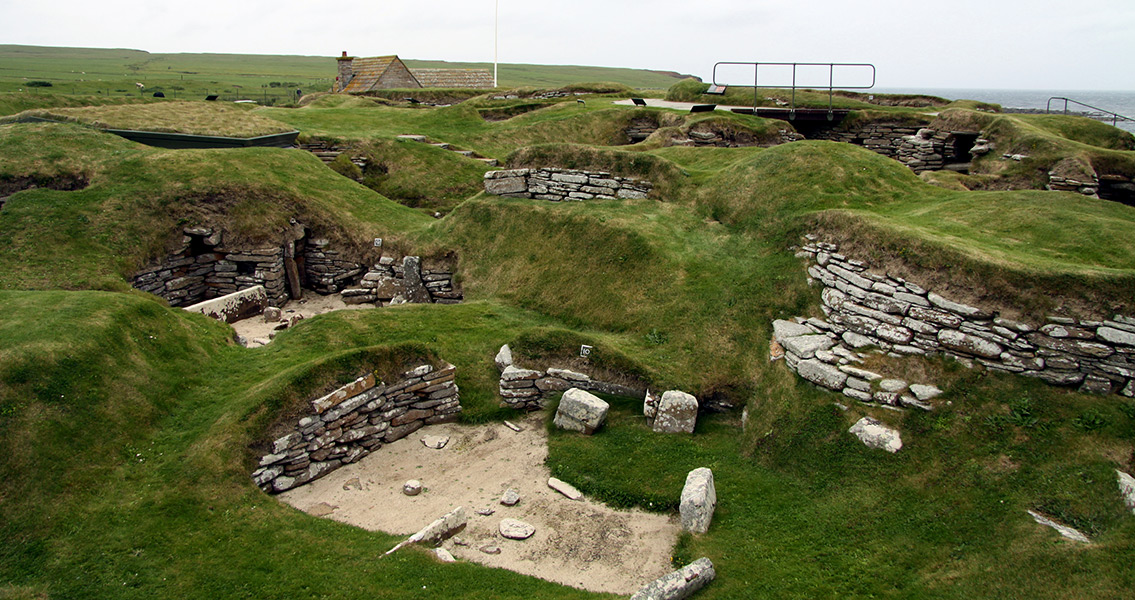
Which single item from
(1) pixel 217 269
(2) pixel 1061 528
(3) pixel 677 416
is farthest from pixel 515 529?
(1) pixel 217 269

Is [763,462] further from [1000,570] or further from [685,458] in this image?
[1000,570]

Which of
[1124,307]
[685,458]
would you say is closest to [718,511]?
[685,458]

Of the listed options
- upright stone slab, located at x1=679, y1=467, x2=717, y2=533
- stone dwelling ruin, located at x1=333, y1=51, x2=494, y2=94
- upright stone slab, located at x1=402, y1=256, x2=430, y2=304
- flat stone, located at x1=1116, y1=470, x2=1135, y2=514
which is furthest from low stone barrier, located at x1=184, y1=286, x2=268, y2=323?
stone dwelling ruin, located at x1=333, y1=51, x2=494, y2=94

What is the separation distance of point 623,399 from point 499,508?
12.6 ft

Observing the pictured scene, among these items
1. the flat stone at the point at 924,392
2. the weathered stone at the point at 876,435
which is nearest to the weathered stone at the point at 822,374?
the weathered stone at the point at 876,435

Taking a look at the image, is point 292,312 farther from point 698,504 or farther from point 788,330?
point 698,504

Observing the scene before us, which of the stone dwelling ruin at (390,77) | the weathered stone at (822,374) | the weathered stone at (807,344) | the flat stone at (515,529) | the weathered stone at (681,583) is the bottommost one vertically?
the flat stone at (515,529)

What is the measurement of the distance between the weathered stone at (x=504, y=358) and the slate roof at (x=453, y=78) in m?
49.3

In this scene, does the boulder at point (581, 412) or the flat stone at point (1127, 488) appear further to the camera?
the boulder at point (581, 412)

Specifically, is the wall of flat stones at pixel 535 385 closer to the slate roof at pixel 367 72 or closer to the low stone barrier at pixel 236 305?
the low stone barrier at pixel 236 305

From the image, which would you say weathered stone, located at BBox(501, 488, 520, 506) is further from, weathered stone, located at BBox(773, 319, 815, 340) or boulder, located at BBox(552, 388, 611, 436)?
weathered stone, located at BBox(773, 319, 815, 340)

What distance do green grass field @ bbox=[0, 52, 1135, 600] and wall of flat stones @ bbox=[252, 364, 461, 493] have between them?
0.52 meters

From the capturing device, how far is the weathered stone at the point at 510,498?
496 inches

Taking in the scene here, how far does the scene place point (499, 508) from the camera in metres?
12.6
